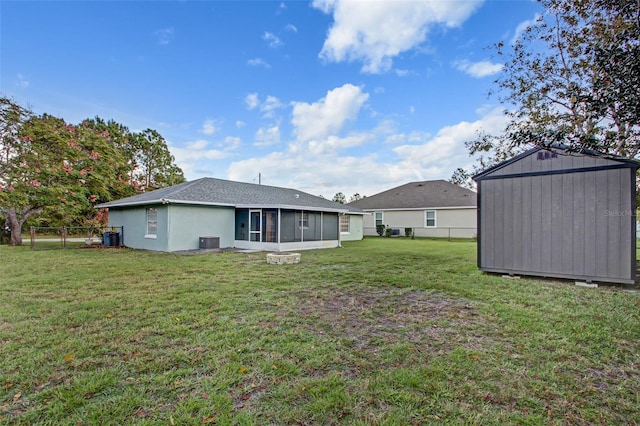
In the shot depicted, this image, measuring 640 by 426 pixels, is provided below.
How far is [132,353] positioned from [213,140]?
18.5m

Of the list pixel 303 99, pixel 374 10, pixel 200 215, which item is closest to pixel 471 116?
pixel 374 10

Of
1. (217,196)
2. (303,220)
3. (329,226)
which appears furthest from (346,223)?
(217,196)

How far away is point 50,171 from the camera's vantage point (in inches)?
595

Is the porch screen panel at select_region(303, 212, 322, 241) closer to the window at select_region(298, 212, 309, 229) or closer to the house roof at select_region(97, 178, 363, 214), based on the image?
the window at select_region(298, 212, 309, 229)

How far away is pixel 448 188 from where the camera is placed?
23.8 meters

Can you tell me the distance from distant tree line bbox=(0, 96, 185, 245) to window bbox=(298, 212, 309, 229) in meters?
12.2

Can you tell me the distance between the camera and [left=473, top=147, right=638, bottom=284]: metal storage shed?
6.16m

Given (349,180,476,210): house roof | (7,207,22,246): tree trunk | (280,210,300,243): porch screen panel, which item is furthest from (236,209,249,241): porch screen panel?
(349,180,476,210): house roof

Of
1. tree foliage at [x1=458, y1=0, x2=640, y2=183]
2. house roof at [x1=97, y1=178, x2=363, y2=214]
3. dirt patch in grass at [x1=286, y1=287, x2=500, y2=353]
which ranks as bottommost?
dirt patch in grass at [x1=286, y1=287, x2=500, y2=353]

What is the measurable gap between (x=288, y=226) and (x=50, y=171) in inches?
488

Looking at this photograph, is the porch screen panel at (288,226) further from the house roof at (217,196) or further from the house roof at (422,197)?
the house roof at (422,197)

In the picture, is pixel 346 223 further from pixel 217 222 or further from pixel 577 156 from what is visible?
pixel 577 156

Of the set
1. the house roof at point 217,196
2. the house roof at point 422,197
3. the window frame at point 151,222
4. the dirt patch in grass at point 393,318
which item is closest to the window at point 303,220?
the house roof at point 217,196

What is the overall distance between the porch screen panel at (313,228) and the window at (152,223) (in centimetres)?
674
